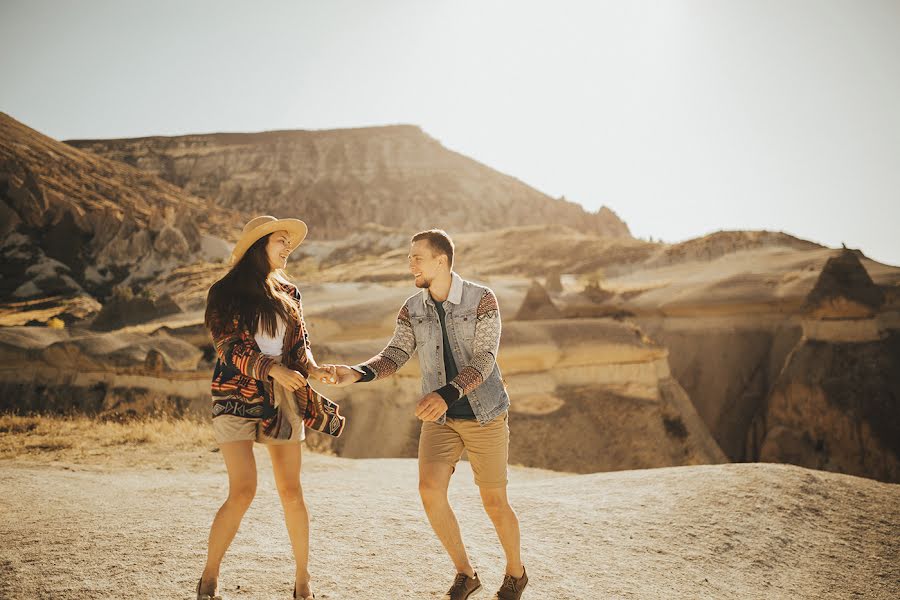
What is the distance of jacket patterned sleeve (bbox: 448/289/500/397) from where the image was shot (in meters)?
2.60

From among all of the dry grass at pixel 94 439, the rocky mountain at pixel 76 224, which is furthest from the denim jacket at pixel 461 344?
the rocky mountain at pixel 76 224

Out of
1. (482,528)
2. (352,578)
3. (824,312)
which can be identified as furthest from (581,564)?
(824,312)

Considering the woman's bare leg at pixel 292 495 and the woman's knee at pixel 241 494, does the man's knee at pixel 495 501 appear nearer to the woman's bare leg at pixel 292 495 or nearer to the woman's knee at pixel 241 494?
the woman's bare leg at pixel 292 495

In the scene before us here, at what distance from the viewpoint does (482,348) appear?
8.89 feet

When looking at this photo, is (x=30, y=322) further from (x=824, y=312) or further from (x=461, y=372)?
(x=824, y=312)

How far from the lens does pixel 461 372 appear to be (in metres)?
2.67

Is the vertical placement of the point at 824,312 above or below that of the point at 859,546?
above

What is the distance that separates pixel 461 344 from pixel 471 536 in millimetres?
1743

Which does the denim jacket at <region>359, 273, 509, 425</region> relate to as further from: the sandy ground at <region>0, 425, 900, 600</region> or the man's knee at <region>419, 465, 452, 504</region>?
the sandy ground at <region>0, 425, 900, 600</region>

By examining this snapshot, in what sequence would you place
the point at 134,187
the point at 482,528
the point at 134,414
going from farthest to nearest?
the point at 134,187 → the point at 134,414 → the point at 482,528

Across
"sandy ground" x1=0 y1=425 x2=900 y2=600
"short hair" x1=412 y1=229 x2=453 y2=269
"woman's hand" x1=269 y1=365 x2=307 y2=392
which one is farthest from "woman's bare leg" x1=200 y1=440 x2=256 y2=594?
"short hair" x1=412 y1=229 x2=453 y2=269

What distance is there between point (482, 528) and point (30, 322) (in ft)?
57.4

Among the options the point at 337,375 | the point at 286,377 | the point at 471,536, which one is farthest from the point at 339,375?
the point at 471,536

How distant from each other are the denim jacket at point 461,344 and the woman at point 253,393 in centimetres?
40
